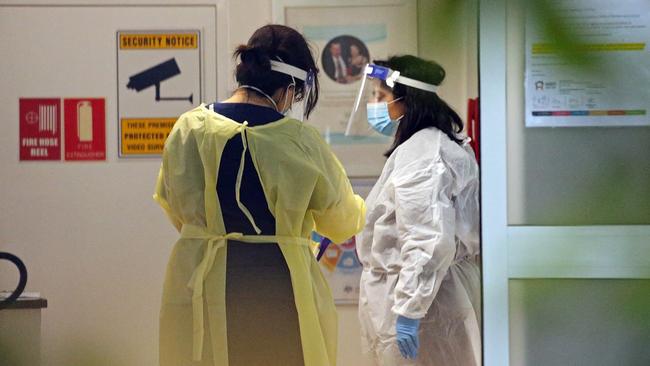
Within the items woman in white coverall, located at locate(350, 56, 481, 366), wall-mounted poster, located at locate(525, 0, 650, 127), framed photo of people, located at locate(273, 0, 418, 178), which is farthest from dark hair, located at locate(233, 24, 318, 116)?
wall-mounted poster, located at locate(525, 0, 650, 127)

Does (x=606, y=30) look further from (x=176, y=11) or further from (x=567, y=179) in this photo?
(x=176, y=11)

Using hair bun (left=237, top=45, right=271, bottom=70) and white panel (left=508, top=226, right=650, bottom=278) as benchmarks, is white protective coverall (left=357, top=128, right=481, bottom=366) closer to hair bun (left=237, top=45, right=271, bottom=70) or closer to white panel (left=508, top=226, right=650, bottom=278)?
hair bun (left=237, top=45, right=271, bottom=70)

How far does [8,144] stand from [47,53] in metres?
0.35

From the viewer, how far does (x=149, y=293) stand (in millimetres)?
3344

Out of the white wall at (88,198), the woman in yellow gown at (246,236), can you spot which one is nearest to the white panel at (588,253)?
the woman in yellow gown at (246,236)

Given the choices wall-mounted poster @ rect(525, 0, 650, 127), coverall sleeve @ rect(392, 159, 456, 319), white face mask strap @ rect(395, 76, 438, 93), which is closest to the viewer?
wall-mounted poster @ rect(525, 0, 650, 127)

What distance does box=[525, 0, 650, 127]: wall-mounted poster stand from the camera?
37cm

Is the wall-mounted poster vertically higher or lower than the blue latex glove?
higher

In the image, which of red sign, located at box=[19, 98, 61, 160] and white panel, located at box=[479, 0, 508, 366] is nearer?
white panel, located at box=[479, 0, 508, 366]

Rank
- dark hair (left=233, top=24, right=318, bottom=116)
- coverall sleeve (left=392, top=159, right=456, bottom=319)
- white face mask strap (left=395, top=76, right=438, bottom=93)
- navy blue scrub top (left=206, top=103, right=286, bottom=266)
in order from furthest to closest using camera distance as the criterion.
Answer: white face mask strap (left=395, top=76, right=438, bottom=93)
coverall sleeve (left=392, top=159, right=456, bottom=319)
dark hair (left=233, top=24, right=318, bottom=116)
navy blue scrub top (left=206, top=103, right=286, bottom=266)

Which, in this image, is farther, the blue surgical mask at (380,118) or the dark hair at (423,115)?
the blue surgical mask at (380,118)

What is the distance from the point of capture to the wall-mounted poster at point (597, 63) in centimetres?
37

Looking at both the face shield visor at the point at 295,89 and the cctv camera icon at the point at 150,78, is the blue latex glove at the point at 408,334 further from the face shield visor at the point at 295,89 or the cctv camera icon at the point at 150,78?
the cctv camera icon at the point at 150,78

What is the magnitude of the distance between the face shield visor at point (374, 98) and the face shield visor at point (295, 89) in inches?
15.9
